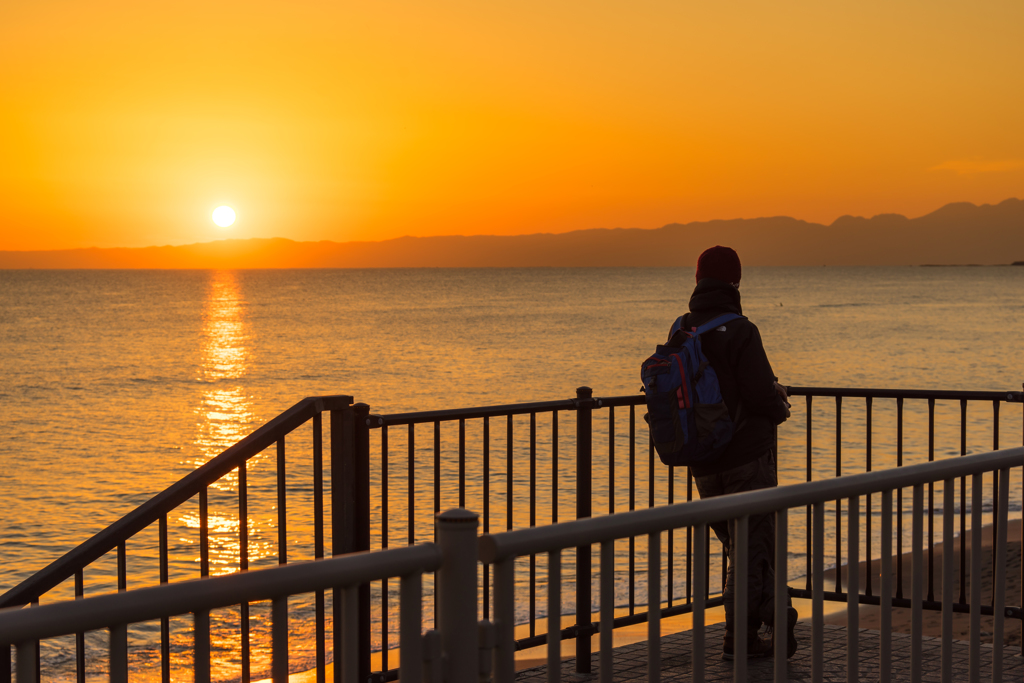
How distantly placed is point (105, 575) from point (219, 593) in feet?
46.2

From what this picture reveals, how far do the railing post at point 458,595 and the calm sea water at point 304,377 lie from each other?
915cm

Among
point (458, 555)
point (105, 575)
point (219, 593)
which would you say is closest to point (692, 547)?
point (458, 555)

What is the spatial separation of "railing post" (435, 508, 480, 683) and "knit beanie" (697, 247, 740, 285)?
318 cm

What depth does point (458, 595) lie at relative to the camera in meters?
2.13

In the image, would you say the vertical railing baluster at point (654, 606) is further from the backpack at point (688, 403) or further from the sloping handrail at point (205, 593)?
the backpack at point (688, 403)

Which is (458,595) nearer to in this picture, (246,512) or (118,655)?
(118,655)

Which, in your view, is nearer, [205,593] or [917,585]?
[205,593]

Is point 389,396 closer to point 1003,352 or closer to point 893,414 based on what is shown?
point 893,414

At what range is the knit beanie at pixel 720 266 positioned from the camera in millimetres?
5059

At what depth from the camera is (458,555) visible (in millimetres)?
2109

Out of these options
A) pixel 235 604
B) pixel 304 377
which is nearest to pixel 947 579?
pixel 235 604

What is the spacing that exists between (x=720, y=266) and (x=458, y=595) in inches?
129

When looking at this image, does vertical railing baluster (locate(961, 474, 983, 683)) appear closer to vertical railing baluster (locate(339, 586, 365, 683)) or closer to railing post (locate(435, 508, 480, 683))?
railing post (locate(435, 508, 480, 683))

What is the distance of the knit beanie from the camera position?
199 inches
